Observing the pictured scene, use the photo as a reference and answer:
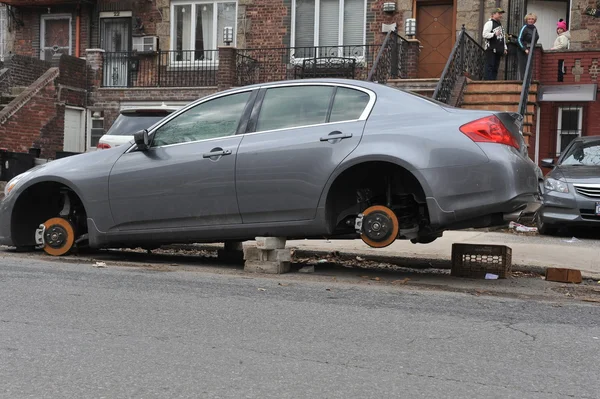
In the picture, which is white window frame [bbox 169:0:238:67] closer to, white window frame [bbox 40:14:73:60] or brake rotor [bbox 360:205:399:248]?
white window frame [bbox 40:14:73:60]

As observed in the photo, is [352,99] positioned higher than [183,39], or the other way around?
[183,39]

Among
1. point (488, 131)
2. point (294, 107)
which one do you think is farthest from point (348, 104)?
point (488, 131)

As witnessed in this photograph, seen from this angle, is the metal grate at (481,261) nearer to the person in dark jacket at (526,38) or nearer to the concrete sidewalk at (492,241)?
the concrete sidewalk at (492,241)

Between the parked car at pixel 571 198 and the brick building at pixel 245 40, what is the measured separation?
5589mm

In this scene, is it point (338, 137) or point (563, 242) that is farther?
point (563, 242)

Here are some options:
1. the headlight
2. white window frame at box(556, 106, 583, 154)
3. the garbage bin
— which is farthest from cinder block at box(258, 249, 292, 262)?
white window frame at box(556, 106, 583, 154)

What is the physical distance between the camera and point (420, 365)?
432cm

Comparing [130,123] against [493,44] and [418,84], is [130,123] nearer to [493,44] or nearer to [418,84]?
[418,84]

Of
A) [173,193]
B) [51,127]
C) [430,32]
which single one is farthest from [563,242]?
[51,127]

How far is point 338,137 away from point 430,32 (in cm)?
1409

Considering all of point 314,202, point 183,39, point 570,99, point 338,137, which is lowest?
point 314,202

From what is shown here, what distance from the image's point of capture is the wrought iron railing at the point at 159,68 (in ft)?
71.2

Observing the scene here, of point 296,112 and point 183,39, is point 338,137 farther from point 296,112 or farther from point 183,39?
point 183,39

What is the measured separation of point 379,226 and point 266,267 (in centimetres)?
129
